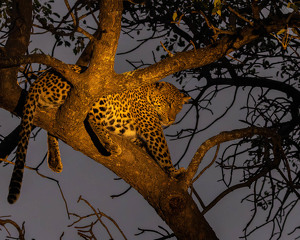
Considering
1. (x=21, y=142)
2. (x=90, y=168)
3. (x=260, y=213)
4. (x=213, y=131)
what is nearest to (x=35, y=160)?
(x=90, y=168)

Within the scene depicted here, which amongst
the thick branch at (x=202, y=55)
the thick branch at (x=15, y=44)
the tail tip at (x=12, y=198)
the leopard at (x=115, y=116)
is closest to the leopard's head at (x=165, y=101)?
the leopard at (x=115, y=116)

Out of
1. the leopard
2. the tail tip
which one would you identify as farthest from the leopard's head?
the tail tip

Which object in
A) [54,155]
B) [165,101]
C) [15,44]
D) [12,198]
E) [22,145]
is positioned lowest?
[12,198]

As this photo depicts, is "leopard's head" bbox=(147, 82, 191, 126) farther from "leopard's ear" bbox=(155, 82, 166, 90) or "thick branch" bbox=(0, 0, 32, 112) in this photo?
"thick branch" bbox=(0, 0, 32, 112)

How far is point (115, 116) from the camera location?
143 inches

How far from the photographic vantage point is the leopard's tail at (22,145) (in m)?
2.92

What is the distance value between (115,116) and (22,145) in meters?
0.78

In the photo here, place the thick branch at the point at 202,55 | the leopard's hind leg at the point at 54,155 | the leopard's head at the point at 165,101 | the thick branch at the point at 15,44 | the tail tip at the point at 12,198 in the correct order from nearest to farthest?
the thick branch at the point at 202,55, the tail tip at the point at 12,198, the thick branch at the point at 15,44, the leopard's hind leg at the point at 54,155, the leopard's head at the point at 165,101

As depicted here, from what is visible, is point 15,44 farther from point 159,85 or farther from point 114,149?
point 159,85

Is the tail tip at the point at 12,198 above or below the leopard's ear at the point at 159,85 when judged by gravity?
below

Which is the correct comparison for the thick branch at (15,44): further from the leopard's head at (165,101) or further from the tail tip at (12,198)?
the leopard's head at (165,101)

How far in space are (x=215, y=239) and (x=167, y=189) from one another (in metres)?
0.43

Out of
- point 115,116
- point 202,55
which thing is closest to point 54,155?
point 115,116

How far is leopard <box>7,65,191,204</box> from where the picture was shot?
3057 mm
